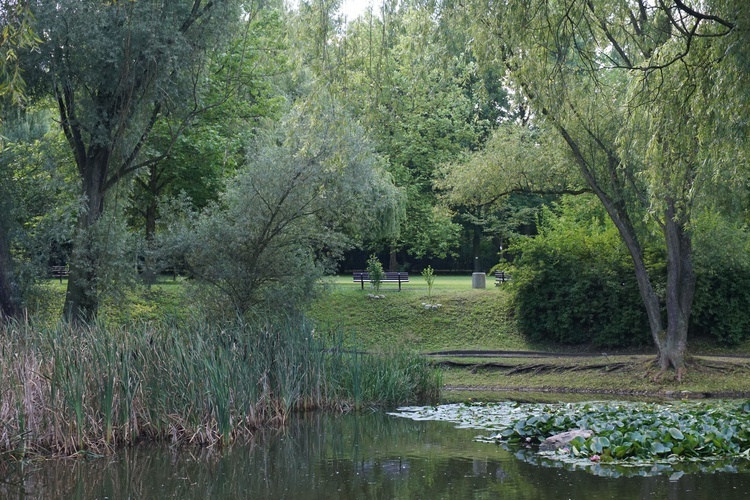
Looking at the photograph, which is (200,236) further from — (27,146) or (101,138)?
(27,146)

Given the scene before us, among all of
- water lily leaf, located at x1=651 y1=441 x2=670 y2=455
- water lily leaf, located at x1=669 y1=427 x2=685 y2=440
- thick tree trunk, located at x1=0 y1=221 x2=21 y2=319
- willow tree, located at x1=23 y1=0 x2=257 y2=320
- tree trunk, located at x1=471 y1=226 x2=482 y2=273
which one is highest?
willow tree, located at x1=23 y1=0 x2=257 y2=320

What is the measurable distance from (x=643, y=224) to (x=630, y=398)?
15.5 feet

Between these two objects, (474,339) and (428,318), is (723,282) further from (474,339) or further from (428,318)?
(428,318)

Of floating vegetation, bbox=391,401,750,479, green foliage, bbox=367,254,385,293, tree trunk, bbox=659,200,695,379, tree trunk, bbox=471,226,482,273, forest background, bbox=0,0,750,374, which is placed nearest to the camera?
floating vegetation, bbox=391,401,750,479

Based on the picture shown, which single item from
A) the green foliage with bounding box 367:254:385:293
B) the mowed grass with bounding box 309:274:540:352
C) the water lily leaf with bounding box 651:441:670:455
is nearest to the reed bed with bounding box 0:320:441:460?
the water lily leaf with bounding box 651:441:670:455

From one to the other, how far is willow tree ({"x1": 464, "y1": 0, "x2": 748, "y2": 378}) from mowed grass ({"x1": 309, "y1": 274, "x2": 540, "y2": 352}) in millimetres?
5092

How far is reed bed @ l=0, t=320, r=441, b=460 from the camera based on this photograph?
10273mm

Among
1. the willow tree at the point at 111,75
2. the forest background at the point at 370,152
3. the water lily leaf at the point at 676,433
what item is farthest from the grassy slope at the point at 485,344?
the water lily leaf at the point at 676,433

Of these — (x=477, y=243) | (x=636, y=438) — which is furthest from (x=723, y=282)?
(x=477, y=243)

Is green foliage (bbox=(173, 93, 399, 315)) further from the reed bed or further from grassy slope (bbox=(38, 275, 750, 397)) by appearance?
the reed bed

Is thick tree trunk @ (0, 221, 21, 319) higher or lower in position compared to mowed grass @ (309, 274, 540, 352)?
higher

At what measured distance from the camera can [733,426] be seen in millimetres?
10578

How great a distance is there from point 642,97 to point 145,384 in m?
8.30

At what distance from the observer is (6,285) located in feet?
53.3
